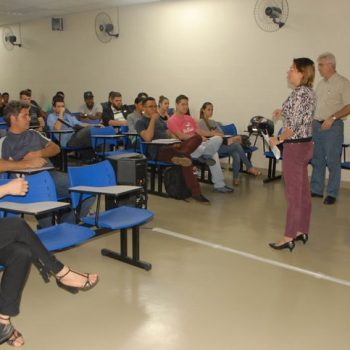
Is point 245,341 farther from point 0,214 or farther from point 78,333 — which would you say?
point 0,214

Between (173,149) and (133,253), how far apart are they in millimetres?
2049

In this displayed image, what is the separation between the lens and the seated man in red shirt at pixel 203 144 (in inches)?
210

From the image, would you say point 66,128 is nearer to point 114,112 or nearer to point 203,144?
point 114,112

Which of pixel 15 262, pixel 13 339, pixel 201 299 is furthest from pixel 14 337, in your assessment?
pixel 201 299

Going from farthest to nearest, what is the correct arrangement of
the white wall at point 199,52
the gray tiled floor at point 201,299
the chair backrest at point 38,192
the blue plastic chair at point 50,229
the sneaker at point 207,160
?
the white wall at point 199,52 < the sneaker at point 207,160 < the chair backrest at point 38,192 < the blue plastic chair at point 50,229 < the gray tiled floor at point 201,299

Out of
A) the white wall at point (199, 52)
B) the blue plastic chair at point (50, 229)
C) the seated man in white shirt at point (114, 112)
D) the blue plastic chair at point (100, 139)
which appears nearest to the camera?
the blue plastic chair at point (50, 229)

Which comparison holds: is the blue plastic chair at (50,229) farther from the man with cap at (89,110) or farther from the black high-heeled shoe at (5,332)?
the man with cap at (89,110)

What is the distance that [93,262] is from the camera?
3.22 m

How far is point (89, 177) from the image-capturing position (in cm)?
325

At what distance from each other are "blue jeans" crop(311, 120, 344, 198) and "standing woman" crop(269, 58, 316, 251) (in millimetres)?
1672

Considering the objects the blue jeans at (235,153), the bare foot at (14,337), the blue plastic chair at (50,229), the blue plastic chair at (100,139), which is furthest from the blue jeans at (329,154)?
the bare foot at (14,337)

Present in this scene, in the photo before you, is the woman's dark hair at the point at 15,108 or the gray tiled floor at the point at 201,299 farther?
the woman's dark hair at the point at 15,108

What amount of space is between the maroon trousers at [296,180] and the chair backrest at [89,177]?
1.33m

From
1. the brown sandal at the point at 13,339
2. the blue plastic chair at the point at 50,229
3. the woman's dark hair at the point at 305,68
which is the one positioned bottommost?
the brown sandal at the point at 13,339
